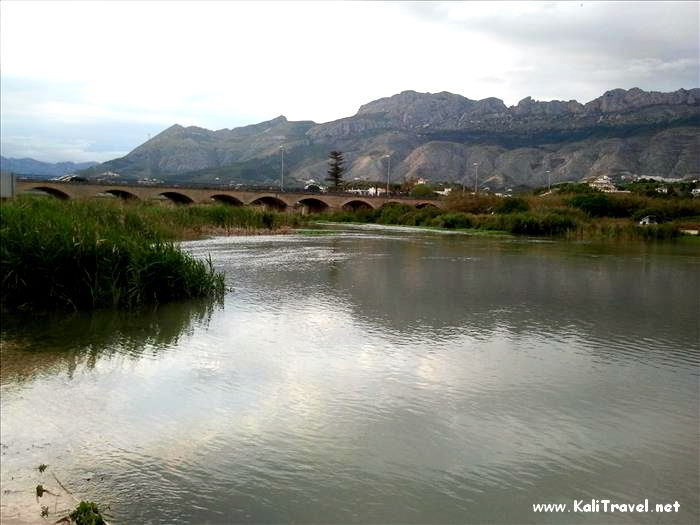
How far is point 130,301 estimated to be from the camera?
13320 mm

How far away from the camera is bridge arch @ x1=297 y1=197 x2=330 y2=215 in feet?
279

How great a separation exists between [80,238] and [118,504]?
8555mm

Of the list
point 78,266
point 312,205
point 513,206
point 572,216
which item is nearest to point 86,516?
point 78,266

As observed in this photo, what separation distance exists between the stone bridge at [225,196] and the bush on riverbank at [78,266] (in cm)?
4492

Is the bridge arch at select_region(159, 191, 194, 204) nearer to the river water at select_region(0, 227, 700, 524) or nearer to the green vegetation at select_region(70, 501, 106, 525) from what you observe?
the river water at select_region(0, 227, 700, 524)

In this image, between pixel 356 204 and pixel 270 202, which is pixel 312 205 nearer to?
pixel 356 204

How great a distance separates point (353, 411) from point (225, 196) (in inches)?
2788

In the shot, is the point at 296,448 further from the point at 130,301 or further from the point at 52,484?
the point at 130,301

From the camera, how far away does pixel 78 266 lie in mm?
12641

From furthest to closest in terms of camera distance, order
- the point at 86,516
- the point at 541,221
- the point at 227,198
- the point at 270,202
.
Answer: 1. the point at 270,202
2. the point at 227,198
3. the point at 541,221
4. the point at 86,516

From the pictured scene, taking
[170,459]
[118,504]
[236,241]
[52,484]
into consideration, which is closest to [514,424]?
[170,459]

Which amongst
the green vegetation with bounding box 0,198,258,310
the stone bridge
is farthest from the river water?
the stone bridge

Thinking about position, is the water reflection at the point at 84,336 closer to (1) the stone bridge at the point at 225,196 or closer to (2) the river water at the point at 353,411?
(2) the river water at the point at 353,411

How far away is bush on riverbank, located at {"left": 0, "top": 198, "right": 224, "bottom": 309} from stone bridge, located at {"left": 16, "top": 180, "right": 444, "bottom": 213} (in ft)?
147
